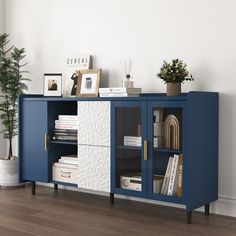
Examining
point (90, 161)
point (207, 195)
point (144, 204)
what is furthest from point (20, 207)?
point (207, 195)

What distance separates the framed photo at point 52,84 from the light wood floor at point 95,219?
996 millimetres

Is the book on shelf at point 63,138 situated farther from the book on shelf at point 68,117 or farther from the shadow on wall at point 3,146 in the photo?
the shadow on wall at point 3,146

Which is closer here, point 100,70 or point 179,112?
point 179,112

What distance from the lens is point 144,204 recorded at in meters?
3.85

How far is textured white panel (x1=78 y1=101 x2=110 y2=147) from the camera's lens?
363cm

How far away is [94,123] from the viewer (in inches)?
146

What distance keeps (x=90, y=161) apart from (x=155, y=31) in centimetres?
123

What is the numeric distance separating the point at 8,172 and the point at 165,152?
1.92 m

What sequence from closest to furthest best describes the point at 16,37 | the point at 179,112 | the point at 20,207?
the point at 179,112, the point at 20,207, the point at 16,37

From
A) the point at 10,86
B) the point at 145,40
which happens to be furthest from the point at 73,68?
the point at 145,40

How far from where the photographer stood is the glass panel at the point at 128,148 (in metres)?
3.46

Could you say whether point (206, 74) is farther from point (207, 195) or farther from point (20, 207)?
point (20, 207)

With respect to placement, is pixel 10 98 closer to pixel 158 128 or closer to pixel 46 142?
pixel 46 142

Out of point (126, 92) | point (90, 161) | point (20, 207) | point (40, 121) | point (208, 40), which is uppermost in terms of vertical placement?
point (208, 40)
